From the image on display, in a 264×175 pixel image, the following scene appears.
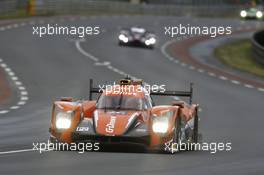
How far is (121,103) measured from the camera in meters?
17.3

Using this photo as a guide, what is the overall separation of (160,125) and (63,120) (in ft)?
5.38

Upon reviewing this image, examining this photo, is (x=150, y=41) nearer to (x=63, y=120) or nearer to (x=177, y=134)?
(x=177, y=134)

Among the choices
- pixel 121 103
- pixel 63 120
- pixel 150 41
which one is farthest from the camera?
pixel 150 41

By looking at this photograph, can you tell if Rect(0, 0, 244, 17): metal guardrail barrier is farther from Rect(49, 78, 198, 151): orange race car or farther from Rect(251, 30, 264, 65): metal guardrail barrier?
Rect(49, 78, 198, 151): orange race car

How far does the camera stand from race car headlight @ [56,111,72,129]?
53.8 ft

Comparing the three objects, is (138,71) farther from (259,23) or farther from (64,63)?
(259,23)

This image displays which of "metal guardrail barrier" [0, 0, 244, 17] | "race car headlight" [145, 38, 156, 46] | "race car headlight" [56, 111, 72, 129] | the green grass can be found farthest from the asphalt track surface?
"metal guardrail barrier" [0, 0, 244, 17]

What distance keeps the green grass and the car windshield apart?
82.2 ft

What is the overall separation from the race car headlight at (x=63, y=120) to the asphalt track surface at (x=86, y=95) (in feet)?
2.34

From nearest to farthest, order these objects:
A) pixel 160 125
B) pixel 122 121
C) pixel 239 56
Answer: pixel 122 121 → pixel 160 125 → pixel 239 56

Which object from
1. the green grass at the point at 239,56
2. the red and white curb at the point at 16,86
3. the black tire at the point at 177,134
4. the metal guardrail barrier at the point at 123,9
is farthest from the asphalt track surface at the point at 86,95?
the metal guardrail barrier at the point at 123,9

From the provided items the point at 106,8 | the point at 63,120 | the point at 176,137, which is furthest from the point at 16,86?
the point at 106,8

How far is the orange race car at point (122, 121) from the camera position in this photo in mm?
15977

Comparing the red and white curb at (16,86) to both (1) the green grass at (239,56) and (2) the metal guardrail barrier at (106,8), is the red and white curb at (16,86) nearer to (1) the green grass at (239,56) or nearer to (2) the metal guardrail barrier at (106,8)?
(1) the green grass at (239,56)
